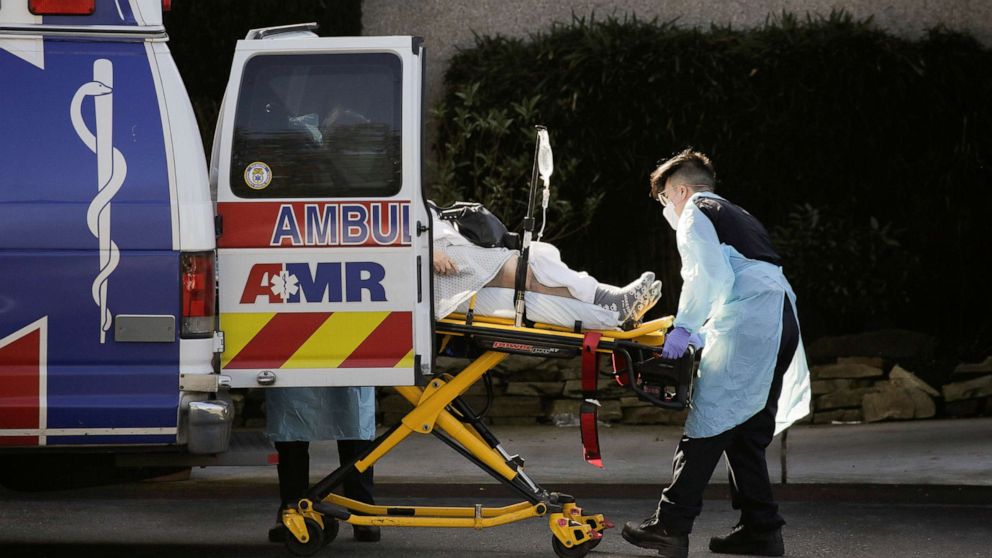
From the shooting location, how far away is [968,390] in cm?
1038

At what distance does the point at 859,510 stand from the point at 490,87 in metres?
4.29

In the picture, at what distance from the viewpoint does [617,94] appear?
10.6 meters

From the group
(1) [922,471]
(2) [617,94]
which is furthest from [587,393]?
(2) [617,94]

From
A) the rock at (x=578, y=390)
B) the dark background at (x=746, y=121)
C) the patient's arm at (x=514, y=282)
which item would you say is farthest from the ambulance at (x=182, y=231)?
the rock at (x=578, y=390)

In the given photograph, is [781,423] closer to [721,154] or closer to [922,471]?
[922,471]

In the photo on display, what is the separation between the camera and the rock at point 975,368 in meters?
10.5

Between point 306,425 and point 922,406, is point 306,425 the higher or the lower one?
the higher one

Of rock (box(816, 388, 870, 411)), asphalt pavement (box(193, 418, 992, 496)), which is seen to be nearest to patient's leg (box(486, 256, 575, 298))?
asphalt pavement (box(193, 418, 992, 496))

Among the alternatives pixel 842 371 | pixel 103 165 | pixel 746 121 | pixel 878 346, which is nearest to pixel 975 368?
pixel 878 346

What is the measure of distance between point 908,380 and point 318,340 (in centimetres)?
571

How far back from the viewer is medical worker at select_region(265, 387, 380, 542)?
6.59 metres

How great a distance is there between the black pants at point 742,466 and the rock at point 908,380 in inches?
155

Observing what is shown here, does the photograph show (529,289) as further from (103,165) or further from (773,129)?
(773,129)

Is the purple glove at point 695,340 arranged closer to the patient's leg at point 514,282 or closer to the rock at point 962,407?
the patient's leg at point 514,282
